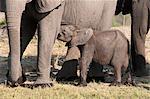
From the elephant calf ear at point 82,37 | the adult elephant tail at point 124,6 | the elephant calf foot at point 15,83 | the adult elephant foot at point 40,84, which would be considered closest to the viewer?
the elephant calf foot at point 15,83

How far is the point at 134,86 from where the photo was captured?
21.7ft

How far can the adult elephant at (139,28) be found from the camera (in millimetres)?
7312

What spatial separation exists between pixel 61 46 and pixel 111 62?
11.9 feet

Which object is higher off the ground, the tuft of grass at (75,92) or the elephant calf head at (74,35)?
the elephant calf head at (74,35)

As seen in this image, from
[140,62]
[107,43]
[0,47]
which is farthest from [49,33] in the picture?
[0,47]

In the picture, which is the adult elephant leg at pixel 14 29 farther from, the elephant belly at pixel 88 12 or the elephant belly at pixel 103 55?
the elephant belly at pixel 103 55

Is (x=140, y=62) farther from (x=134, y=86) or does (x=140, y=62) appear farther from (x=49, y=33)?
(x=49, y=33)

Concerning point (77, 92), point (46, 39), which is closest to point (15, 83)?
point (46, 39)

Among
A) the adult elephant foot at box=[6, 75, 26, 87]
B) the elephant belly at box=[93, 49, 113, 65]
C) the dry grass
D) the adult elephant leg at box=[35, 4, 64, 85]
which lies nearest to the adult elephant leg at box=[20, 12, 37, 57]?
the adult elephant leg at box=[35, 4, 64, 85]

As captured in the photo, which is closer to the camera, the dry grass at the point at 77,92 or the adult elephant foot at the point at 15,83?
the dry grass at the point at 77,92

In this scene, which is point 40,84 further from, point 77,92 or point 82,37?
point 82,37

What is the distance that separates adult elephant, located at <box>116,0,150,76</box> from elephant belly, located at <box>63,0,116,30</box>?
0.33m

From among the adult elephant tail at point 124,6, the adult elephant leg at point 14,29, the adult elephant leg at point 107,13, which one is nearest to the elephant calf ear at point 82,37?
the adult elephant leg at point 107,13

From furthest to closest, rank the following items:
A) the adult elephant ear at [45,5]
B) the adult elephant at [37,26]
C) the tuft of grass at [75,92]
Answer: the adult elephant ear at [45,5], the adult elephant at [37,26], the tuft of grass at [75,92]
